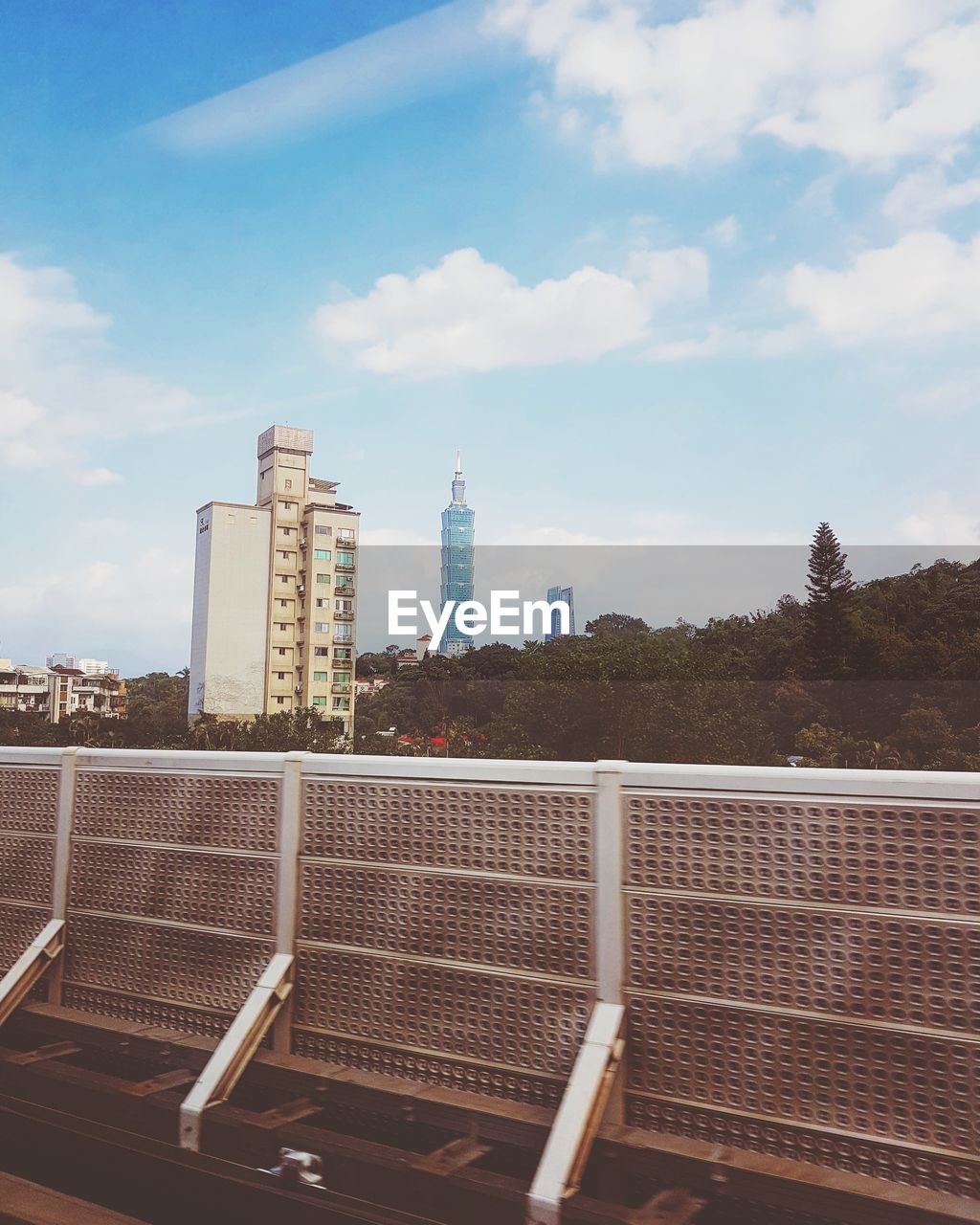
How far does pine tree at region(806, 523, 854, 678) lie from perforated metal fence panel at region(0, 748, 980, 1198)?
2441 inches

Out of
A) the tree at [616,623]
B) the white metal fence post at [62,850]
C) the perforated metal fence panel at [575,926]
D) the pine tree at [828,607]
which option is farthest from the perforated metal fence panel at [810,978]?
the tree at [616,623]

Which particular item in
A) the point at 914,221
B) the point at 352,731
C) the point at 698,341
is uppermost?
the point at 914,221

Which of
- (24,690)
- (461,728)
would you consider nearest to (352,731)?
(461,728)

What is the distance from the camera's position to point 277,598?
74.4 meters

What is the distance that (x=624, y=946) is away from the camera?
109 inches

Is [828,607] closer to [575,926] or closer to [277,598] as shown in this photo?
[277,598]

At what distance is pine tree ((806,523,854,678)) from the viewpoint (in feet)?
205

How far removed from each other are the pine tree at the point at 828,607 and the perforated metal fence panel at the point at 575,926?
203 feet

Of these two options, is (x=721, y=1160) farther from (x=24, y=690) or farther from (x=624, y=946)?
(x=24, y=690)

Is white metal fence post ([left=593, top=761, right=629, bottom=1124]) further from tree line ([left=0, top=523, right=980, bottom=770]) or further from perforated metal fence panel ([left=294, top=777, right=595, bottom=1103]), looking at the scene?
tree line ([left=0, top=523, right=980, bottom=770])

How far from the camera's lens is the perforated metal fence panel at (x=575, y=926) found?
7.97 ft

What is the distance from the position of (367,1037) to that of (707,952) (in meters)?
1.07

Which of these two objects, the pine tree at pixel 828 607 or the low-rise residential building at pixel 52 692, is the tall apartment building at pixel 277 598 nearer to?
the pine tree at pixel 828 607

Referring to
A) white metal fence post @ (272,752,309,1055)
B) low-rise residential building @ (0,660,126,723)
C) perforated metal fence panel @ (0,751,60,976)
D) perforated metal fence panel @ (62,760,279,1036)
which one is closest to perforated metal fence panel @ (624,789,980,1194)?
white metal fence post @ (272,752,309,1055)
